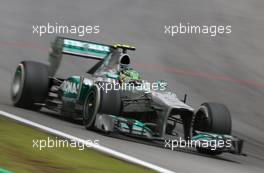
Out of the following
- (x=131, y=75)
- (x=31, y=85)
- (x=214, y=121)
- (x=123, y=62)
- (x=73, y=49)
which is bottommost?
(x=214, y=121)

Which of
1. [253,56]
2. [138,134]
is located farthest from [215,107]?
[253,56]

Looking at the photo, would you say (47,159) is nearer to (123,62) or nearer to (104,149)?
(104,149)

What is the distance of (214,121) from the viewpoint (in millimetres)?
10812

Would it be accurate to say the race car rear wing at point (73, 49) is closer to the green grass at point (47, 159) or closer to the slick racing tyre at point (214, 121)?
the slick racing tyre at point (214, 121)

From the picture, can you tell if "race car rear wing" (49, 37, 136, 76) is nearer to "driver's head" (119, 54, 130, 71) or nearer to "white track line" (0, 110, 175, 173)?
"driver's head" (119, 54, 130, 71)

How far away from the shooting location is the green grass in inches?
284

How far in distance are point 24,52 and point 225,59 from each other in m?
5.30

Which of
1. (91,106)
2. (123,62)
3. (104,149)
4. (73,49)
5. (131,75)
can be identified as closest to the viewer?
(104,149)

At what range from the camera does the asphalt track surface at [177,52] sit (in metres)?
10.9

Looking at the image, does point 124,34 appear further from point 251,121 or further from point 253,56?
point 251,121

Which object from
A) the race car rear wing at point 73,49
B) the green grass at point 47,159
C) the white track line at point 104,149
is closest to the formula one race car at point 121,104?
the race car rear wing at point 73,49

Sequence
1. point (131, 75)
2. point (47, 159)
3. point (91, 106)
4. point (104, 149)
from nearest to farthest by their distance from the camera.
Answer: point (47, 159), point (104, 149), point (91, 106), point (131, 75)

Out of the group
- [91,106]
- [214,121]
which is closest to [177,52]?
[91,106]

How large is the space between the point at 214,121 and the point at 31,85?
11.4 feet
